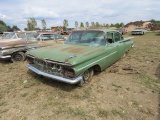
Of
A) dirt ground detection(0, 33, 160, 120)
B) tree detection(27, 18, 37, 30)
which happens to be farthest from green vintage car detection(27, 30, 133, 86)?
tree detection(27, 18, 37, 30)

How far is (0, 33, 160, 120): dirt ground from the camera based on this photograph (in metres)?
2.94

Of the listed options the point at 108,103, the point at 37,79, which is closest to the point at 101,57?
the point at 108,103

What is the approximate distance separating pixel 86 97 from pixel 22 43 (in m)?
4.78

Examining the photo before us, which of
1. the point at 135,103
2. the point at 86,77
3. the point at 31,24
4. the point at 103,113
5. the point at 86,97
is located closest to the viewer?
the point at 103,113

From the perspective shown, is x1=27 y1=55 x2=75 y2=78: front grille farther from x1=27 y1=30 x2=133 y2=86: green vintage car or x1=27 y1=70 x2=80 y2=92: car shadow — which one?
x1=27 y1=70 x2=80 y2=92: car shadow

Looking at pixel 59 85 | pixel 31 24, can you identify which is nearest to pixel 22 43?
pixel 59 85

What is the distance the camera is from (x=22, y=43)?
22.6 ft

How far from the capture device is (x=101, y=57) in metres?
4.31

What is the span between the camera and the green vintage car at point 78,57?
11.4ft

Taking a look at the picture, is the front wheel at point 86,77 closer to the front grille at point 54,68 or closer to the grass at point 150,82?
the front grille at point 54,68

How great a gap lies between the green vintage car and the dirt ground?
0.44 m

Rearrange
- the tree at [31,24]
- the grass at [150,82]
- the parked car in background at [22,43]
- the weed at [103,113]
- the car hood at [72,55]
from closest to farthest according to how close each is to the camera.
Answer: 1. the weed at [103,113]
2. the car hood at [72,55]
3. the grass at [150,82]
4. the parked car in background at [22,43]
5. the tree at [31,24]

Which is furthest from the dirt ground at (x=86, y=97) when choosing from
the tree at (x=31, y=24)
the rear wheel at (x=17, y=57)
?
the tree at (x=31, y=24)

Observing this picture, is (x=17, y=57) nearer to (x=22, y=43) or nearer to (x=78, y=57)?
(x=22, y=43)
